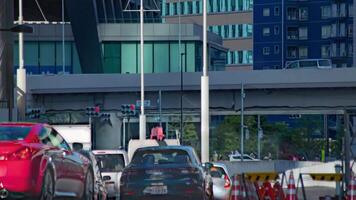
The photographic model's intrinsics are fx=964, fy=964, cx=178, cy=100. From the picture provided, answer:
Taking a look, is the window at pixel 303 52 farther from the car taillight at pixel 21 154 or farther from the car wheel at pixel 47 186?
the car taillight at pixel 21 154

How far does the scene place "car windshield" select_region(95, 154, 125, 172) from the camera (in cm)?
2755

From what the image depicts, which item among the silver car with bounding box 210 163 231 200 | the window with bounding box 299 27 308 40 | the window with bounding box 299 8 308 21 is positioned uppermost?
the window with bounding box 299 8 308 21

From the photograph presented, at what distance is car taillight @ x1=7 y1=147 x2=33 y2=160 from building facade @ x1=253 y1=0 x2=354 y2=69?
108 metres

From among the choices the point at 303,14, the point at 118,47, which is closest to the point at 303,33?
the point at 303,14

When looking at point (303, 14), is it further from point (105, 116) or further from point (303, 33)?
point (105, 116)

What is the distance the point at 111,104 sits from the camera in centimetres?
7331

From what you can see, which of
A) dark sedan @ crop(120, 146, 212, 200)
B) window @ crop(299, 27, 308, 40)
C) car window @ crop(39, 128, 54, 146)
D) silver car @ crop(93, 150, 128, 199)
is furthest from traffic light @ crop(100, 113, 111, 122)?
window @ crop(299, 27, 308, 40)

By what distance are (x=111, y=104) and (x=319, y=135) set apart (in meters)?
37.7

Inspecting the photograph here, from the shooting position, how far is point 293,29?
12400 centimetres

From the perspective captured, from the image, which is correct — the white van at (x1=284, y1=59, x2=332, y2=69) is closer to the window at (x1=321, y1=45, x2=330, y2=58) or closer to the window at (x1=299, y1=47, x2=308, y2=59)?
the window at (x1=321, y1=45, x2=330, y2=58)

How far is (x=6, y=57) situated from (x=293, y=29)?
310 feet

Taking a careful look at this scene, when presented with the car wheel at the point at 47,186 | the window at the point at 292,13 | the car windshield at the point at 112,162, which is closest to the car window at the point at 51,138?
the car wheel at the point at 47,186

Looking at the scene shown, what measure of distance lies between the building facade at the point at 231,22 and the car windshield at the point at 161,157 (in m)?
109

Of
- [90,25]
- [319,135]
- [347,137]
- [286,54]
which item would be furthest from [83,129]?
[286,54]
